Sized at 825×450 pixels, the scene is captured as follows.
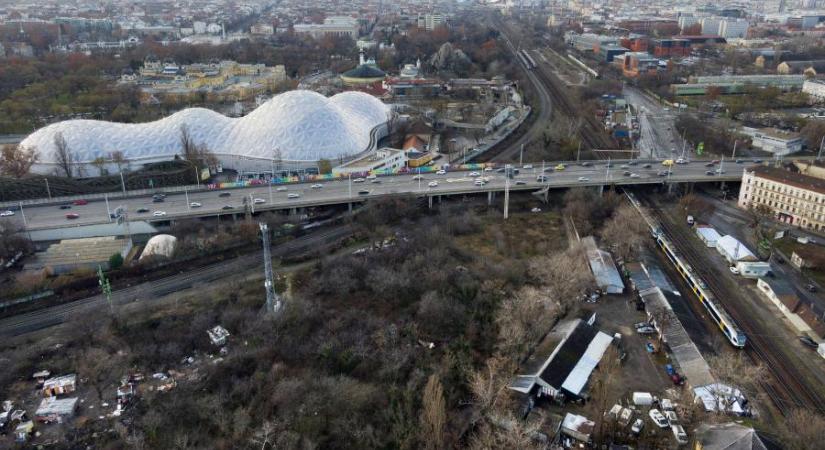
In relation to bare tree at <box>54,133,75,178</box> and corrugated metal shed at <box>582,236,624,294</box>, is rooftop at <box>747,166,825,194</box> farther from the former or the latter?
bare tree at <box>54,133,75,178</box>

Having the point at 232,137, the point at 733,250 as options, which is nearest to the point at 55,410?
the point at 232,137

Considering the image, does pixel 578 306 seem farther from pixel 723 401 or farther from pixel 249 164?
pixel 249 164

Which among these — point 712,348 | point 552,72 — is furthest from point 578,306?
point 552,72

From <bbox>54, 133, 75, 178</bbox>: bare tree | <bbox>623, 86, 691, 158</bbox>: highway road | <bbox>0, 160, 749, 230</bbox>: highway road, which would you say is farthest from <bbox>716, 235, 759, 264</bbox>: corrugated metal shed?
<bbox>54, 133, 75, 178</bbox>: bare tree

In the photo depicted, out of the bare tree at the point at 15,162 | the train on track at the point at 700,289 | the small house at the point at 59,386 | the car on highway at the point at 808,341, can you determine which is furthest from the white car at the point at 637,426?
the bare tree at the point at 15,162

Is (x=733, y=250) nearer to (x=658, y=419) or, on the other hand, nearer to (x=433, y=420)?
(x=658, y=419)

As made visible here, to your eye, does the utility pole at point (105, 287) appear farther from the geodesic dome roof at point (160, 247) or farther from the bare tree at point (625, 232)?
the bare tree at point (625, 232)
